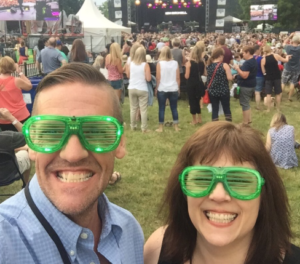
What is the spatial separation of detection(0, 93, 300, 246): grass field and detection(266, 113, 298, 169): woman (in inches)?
6.9

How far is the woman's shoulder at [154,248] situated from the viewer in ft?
5.83

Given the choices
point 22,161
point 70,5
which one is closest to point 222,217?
point 22,161

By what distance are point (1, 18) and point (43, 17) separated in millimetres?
3375

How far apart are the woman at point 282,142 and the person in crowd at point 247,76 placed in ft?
5.68

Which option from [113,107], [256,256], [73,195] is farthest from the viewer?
[256,256]

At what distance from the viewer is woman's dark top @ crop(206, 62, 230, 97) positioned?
6727mm

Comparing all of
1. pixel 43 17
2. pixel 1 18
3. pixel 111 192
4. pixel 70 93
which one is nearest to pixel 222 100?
pixel 111 192

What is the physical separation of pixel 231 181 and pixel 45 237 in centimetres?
72

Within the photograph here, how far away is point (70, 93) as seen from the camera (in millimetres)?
1331

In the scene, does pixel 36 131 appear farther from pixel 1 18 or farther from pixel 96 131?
pixel 1 18

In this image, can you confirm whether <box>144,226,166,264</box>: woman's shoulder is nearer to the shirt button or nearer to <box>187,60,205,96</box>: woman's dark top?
the shirt button

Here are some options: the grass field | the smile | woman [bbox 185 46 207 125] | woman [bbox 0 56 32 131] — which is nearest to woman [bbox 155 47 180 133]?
woman [bbox 185 46 207 125]

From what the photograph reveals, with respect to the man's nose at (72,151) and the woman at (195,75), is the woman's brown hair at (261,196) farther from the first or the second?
the woman at (195,75)

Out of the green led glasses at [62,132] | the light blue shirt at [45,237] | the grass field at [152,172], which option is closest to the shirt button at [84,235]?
the light blue shirt at [45,237]
